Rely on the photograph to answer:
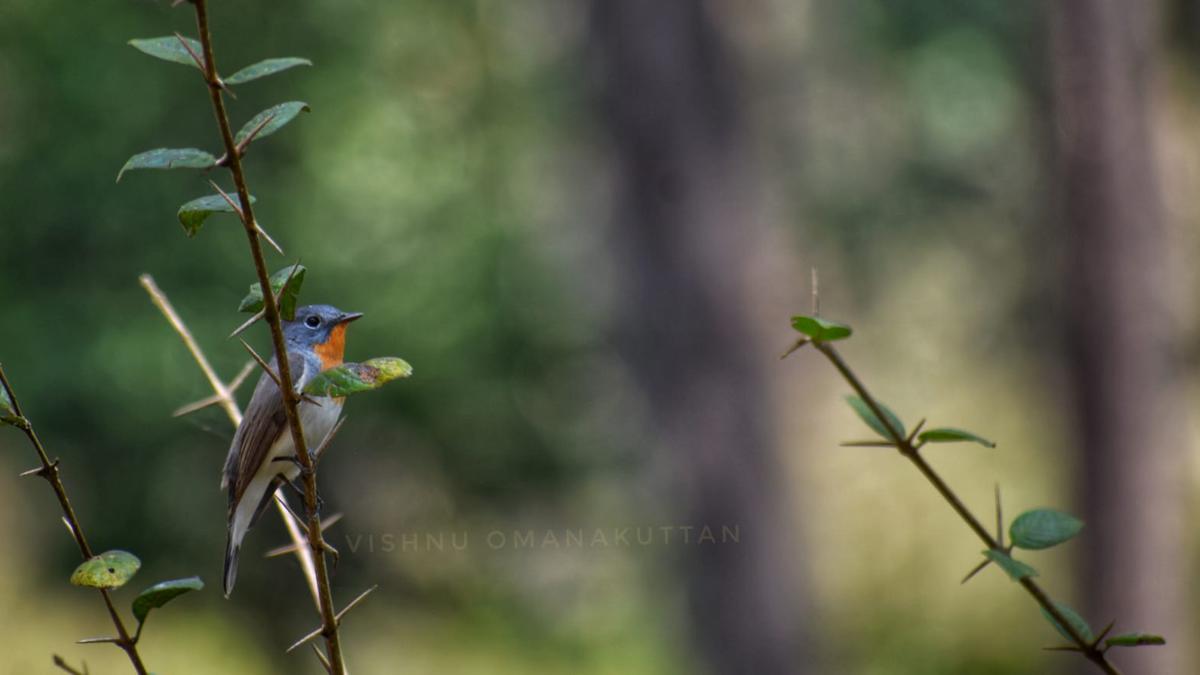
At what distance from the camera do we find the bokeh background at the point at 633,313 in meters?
7.54

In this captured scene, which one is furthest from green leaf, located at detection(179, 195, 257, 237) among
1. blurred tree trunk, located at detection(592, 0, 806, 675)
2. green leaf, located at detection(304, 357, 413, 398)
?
blurred tree trunk, located at detection(592, 0, 806, 675)

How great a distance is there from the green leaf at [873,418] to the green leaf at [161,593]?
0.52 m

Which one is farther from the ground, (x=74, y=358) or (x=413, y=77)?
(x=413, y=77)

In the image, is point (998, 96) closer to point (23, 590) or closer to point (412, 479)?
point (412, 479)

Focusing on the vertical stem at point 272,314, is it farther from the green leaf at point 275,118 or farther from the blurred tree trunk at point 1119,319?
the blurred tree trunk at point 1119,319

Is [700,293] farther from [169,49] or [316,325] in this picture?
[169,49]

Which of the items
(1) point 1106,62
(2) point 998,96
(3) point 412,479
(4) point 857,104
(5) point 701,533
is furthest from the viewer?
(4) point 857,104

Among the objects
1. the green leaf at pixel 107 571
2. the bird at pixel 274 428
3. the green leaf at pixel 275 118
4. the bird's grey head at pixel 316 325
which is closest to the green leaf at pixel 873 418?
the green leaf at pixel 275 118

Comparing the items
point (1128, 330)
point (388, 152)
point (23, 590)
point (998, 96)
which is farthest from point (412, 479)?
point (998, 96)

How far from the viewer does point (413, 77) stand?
12.1 meters

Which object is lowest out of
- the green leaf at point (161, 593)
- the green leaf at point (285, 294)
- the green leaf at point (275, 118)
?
the green leaf at point (161, 593)

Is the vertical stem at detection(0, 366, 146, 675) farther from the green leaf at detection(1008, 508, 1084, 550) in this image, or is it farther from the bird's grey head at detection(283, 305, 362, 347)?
the bird's grey head at detection(283, 305, 362, 347)

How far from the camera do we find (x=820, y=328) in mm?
833

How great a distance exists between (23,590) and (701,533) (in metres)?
7.00
